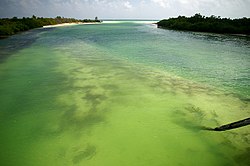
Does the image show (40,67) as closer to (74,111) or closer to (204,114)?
(74,111)

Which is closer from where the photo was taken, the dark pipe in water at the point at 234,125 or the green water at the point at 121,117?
the dark pipe in water at the point at 234,125

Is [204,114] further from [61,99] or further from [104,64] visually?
[104,64]

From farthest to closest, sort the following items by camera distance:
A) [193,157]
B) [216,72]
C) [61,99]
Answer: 1. [216,72]
2. [61,99]
3. [193,157]

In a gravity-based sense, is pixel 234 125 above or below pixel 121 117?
above

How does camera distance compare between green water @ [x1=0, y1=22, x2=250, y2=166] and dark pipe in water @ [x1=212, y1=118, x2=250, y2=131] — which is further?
green water @ [x1=0, y1=22, x2=250, y2=166]

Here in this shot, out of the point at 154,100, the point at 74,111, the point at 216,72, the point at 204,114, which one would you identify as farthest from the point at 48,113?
the point at 216,72

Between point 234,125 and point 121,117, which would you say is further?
point 121,117

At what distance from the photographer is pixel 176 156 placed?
5.41 meters

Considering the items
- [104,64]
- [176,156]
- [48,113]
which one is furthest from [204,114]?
[104,64]

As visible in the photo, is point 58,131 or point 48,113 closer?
point 58,131

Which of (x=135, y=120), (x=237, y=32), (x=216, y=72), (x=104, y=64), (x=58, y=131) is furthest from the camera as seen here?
(x=237, y=32)

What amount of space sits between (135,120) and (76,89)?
393 cm

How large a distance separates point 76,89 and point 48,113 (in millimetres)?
2536

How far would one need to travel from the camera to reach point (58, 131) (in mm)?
6422
